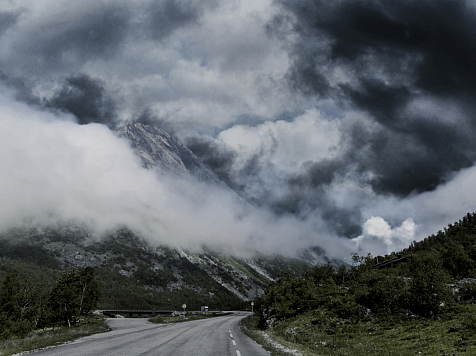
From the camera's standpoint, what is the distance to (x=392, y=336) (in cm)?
2291

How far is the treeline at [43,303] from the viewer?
45.7m

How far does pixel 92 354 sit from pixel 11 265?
23545 cm

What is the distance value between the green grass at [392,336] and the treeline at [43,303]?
152 feet

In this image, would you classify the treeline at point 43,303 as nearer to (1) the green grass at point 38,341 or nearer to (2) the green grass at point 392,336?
(1) the green grass at point 38,341

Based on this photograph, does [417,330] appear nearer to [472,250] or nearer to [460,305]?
[460,305]

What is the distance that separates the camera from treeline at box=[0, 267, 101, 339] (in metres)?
45.7

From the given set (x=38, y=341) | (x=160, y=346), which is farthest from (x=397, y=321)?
(x=38, y=341)

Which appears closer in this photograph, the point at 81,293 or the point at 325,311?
the point at 325,311

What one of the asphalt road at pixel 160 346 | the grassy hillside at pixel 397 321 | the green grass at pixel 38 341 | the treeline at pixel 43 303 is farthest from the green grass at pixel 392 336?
the treeline at pixel 43 303

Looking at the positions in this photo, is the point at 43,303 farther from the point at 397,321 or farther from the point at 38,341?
the point at 397,321

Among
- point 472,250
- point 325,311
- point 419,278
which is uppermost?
point 472,250

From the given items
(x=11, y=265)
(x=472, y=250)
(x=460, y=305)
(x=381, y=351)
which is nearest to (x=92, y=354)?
(x=381, y=351)

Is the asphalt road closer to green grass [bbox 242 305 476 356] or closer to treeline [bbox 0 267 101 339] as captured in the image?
green grass [bbox 242 305 476 356]

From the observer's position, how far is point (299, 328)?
117ft
